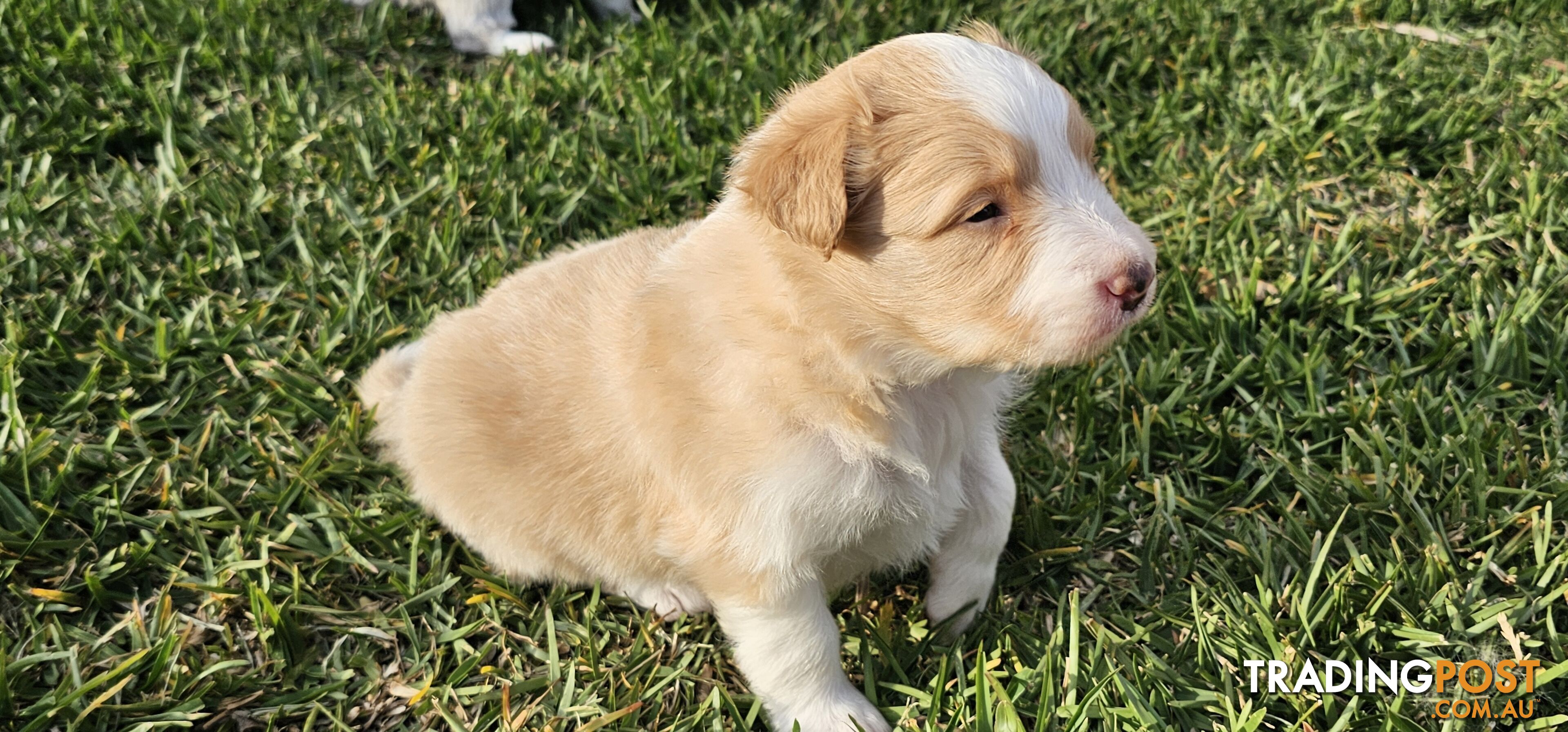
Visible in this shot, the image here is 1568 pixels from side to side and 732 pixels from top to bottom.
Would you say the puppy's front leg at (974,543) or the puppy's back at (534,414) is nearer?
the puppy's back at (534,414)

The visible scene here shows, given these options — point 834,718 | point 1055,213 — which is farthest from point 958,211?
point 834,718

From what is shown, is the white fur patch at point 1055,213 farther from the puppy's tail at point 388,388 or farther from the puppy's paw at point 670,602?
the puppy's tail at point 388,388

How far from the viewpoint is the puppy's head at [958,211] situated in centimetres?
216

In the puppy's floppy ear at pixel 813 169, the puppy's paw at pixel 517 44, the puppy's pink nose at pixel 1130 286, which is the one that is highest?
the puppy's floppy ear at pixel 813 169

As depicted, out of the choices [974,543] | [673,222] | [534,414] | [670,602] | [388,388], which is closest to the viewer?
[534,414]

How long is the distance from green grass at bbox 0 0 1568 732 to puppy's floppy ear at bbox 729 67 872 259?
1.37 m

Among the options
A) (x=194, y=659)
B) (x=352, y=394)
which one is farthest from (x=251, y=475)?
(x=194, y=659)

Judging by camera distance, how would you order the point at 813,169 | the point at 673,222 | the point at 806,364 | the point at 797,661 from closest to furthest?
the point at 813,169 → the point at 806,364 → the point at 797,661 → the point at 673,222

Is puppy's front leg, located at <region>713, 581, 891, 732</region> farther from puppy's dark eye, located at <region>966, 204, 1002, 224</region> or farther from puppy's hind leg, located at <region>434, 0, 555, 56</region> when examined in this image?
puppy's hind leg, located at <region>434, 0, 555, 56</region>

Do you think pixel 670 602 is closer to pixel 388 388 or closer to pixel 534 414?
pixel 534 414

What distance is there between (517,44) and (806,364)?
4.00 meters

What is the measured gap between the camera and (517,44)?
18.7 feet

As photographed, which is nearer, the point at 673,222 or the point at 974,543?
the point at 974,543

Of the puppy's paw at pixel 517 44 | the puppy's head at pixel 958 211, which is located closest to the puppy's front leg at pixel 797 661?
the puppy's head at pixel 958 211
